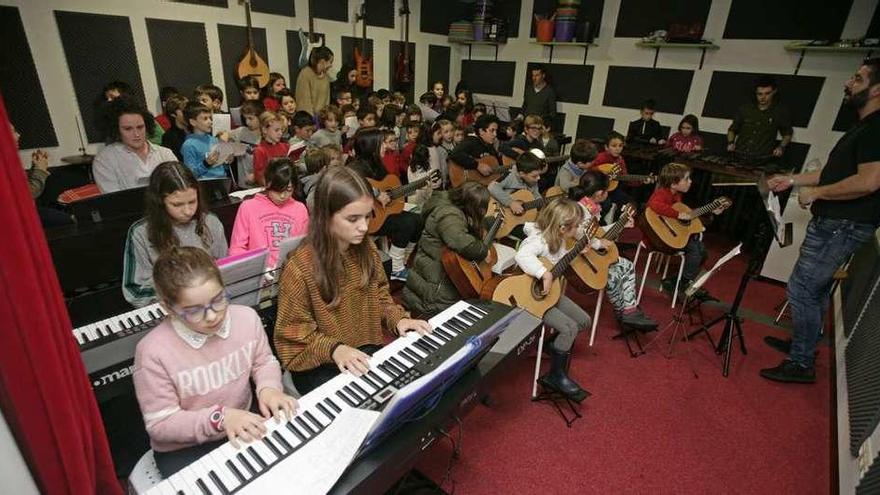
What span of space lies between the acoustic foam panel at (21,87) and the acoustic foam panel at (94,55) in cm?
32

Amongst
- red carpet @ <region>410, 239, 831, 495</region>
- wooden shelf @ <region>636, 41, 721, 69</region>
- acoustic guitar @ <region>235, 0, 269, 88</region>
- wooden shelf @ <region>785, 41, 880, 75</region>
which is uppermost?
wooden shelf @ <region>636, 41, 721, 69</region>

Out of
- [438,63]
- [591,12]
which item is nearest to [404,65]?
[438,63]

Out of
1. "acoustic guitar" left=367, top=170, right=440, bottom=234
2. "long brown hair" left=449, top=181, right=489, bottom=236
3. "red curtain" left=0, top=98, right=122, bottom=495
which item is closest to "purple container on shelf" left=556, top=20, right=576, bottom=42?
"acoustic guitar" left=367, top=170, right=440, bottom=234

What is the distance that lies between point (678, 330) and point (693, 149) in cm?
381

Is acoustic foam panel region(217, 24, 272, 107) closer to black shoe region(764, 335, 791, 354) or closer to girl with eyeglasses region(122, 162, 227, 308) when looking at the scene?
girl with eyeglasses region(122, 162, 227, 308)

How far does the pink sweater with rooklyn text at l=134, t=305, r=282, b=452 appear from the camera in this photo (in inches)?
53.9

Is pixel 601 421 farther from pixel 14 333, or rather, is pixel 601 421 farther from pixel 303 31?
pixel 303 31

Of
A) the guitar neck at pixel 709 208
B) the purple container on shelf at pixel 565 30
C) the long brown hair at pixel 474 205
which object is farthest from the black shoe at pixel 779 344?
the purple container on shelf at pixel 565 30

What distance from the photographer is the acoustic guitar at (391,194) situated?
4.26 meters

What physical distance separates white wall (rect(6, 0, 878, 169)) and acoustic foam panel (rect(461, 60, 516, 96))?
13 centimetres

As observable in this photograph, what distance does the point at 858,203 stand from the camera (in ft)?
8.97

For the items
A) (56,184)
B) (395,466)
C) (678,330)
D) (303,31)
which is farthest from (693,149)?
(56,184)

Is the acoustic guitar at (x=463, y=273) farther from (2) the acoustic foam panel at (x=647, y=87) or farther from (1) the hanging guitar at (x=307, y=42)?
(2) the acoustic foam panel at (x=647, y=87)

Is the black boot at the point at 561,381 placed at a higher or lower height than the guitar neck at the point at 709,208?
lower
